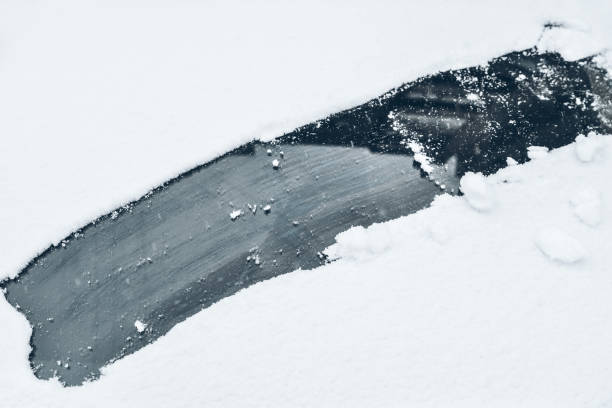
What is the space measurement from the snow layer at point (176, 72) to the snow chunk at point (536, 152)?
0.90 metres

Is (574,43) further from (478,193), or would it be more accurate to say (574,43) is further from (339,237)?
(339,237)

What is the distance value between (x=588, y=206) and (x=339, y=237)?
1.83m

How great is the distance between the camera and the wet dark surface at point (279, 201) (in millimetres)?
3160

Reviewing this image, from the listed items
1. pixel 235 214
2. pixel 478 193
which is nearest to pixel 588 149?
pixel 478 193

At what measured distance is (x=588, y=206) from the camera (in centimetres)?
316

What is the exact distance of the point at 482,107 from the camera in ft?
11.7

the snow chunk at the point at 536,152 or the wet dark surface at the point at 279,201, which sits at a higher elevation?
the wet dark surface at the point at 279,201

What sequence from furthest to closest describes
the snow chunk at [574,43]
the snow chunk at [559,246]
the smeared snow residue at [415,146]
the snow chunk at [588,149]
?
the snow chunk at [574,43] < the smeared snow residue at [415,146] < the snow chunk at [588,149] < the snow chunk at [559,246]

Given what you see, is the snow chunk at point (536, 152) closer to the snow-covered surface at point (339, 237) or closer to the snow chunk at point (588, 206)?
the snow-covered surface at point (339, 237)

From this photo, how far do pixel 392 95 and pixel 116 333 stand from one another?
283 cm

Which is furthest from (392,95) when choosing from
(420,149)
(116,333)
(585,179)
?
(116,333)

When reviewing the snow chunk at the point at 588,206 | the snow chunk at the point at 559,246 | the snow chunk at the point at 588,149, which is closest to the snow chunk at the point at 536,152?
the snow chunk at the point at 588,149

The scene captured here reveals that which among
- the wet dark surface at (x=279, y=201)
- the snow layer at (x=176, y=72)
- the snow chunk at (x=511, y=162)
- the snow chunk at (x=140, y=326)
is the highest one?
the snow layer at (x=176, y=72)

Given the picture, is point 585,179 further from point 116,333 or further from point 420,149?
point 116,333
